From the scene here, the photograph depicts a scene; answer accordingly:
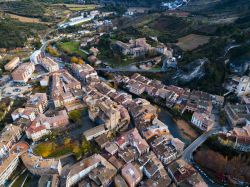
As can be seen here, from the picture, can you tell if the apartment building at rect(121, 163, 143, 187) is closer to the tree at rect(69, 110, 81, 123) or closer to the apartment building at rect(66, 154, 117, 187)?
the apartment building at rect(66, 154, 117, 187)

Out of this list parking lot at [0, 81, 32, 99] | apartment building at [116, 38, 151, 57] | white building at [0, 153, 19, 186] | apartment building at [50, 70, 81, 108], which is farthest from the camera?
apartment building at [116, 38, 151, 57]

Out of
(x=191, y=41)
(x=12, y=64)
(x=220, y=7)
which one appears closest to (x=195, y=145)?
(x=191, y=41)

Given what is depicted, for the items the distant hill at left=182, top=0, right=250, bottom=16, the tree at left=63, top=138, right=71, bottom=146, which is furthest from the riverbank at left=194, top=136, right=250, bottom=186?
the distant hill at left=182, top=0, right=250, bottom=16

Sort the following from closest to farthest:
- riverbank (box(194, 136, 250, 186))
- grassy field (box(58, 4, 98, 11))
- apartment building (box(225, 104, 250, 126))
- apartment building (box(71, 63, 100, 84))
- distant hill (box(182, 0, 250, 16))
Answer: riverbank (box(194, 136, 250, 186)) < apartment building (box(225, 104, 250, 126)) < apartment building (box(71, 63, 100, 84)) < distant hill (box(182, 0, 250, 16)) < grassy field (box(58, 4, 98, 11))

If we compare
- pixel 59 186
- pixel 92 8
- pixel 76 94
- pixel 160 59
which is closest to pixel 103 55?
pixel 160 59

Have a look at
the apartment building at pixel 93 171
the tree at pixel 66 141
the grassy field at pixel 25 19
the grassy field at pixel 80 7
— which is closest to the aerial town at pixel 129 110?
the tree at pixel 66 141

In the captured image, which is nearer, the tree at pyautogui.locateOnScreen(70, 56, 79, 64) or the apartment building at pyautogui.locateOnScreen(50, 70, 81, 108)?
the apartment building at pyautogui.locateOnScreen(50, 70, 81, 108)
